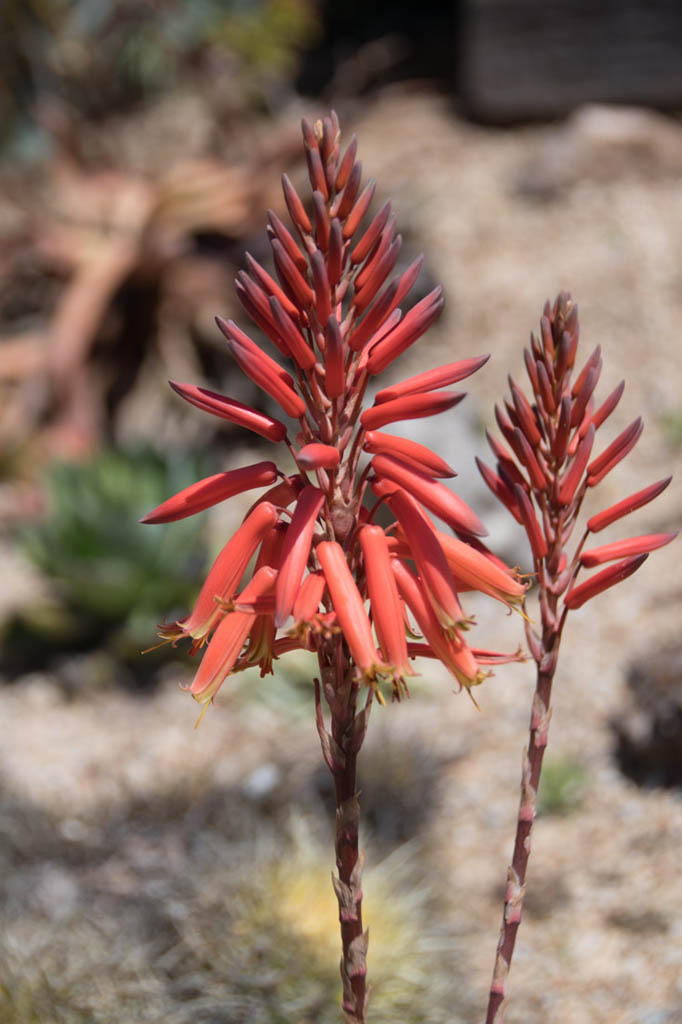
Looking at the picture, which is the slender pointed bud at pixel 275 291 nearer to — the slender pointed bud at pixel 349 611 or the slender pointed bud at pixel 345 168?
the slender pointed bud at pixel 345 168

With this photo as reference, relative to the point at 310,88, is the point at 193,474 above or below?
below

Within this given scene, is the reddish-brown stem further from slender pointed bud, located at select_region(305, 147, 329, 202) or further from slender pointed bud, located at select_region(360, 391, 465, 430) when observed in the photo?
slender pointed bud, located at select_region(305, 147, 329, 202)

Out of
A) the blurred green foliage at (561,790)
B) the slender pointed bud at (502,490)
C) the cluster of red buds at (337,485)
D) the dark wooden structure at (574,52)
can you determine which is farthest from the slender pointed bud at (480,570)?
the dark wooden structure at (574,52)

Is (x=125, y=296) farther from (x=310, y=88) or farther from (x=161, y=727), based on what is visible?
(x=310, y=88)

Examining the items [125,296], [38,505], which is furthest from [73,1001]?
[125,296]

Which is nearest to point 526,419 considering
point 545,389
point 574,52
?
point 545,389

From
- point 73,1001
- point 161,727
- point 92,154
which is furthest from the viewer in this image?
point 92,154

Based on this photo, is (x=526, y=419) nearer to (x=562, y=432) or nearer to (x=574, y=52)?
(x=562, y=432)

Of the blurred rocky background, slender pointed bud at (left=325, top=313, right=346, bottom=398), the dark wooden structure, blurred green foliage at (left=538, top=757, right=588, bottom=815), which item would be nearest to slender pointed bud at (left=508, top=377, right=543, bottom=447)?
slender pointed bud at (left=325, top=313, right=346, bottom=398)
